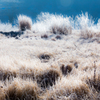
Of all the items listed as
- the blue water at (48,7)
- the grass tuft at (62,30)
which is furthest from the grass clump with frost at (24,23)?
the blue water at (48,7)

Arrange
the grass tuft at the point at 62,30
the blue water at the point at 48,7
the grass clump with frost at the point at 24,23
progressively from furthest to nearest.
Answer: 1. the blue water at the point at 48,7
2. the grass clump with frost at the point at 24,23
3. the grass tuft at the point at 62,30

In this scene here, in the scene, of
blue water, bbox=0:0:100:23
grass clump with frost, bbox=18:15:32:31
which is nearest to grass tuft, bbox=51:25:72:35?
Answer: grass clump with frost, bbox=18:15:32:31

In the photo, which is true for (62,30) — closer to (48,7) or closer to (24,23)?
(24,23)

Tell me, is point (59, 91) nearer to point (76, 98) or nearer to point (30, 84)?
point (76, 98)

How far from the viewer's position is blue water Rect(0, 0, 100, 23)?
2391cm

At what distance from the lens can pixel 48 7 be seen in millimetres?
28406

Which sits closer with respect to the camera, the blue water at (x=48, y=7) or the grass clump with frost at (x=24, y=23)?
the grass clump with frost at (x=24, y=23)

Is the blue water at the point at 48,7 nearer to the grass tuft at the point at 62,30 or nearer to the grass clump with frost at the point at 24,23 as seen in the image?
the grass clump with frost at the point at 24,23

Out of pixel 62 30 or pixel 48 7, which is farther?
pixel 48 7

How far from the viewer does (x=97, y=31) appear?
17.3 ft

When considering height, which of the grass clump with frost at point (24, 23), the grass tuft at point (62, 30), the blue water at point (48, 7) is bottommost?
the grass tuft at point (62, 30)

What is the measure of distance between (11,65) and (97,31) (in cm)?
422

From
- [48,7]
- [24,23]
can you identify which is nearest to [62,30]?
[24,23]

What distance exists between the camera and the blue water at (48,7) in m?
23.9
